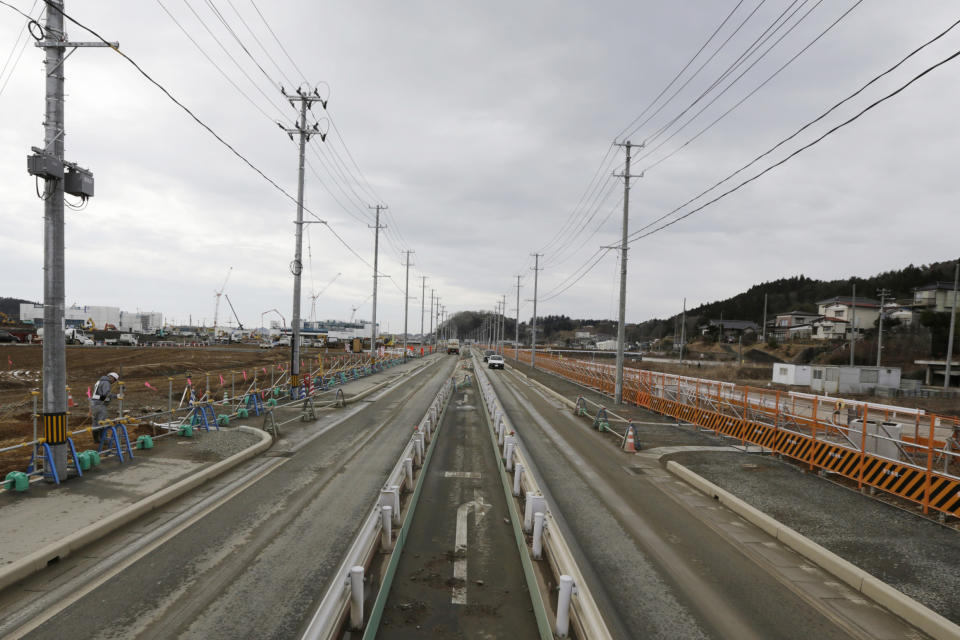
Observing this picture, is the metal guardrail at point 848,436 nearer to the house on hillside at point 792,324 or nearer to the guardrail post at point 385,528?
the guardrail post at point 385,528

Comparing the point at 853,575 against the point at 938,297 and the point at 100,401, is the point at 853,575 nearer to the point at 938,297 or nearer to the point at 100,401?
the point at 100,401

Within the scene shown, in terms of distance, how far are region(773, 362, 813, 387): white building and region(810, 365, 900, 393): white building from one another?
1443mm

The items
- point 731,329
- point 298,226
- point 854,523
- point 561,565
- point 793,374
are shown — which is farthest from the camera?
point 731,329

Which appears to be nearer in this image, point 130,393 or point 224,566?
point 224,566

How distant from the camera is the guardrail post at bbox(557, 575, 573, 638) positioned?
5.05 m

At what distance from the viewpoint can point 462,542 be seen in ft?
26.0

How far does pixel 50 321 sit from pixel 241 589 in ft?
25.0

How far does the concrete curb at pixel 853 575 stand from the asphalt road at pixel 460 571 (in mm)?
4541

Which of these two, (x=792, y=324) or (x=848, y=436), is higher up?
(x=792, y=324)

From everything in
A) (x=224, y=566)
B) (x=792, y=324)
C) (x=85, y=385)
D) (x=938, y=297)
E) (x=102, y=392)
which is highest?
(x=938, y=297)

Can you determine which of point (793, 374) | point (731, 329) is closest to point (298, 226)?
point (793, 374)

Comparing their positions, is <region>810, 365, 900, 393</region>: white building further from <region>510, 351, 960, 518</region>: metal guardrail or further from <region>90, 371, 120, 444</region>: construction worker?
<region>90, 371, 120, 444</region>: construction worker

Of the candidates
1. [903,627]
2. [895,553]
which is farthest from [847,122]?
[903,627]

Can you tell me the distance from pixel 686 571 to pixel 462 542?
128 inches
